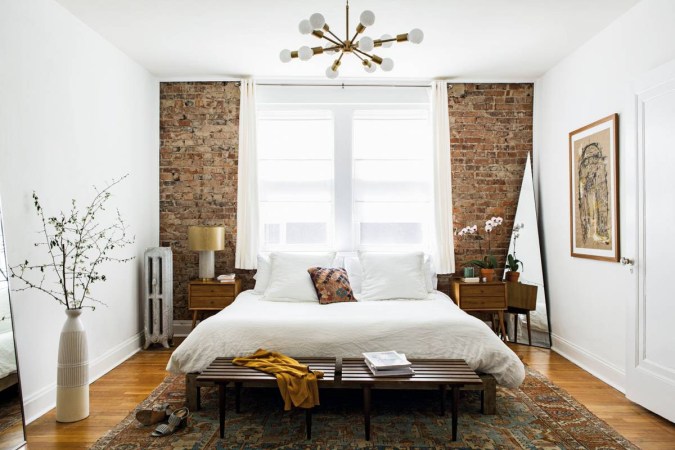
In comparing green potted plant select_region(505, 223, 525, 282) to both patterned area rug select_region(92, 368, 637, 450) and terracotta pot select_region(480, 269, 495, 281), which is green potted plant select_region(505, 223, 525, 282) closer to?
terracotta pot select_region(480, 269, 495, 281)

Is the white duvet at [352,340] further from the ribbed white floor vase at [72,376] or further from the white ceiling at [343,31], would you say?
the white ceiling at [343,31]

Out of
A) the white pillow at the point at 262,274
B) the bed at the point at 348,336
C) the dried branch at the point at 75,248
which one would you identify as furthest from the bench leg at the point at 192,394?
the white pillow at the point at 262,274

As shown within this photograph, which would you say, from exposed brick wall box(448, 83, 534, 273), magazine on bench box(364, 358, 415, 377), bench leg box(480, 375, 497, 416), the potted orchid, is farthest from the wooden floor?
exposed brick wall box(448, 83, 534, 273)

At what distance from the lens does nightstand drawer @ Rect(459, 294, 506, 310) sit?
484 centimetres

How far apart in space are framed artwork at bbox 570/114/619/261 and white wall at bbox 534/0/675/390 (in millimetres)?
71

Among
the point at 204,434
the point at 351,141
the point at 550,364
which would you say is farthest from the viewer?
the point at 351,141

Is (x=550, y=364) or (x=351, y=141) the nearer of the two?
(x=550, y=364)

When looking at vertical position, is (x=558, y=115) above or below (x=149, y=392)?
above

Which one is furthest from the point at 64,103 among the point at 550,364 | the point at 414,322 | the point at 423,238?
the point at 550,364

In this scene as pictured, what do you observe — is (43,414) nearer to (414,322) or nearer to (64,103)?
(64,103)

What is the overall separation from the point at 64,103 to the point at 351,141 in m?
2.86

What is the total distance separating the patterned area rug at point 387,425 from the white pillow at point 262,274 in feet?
4.18

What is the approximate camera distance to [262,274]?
188 inches

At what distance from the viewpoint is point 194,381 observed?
3246 millimetres
